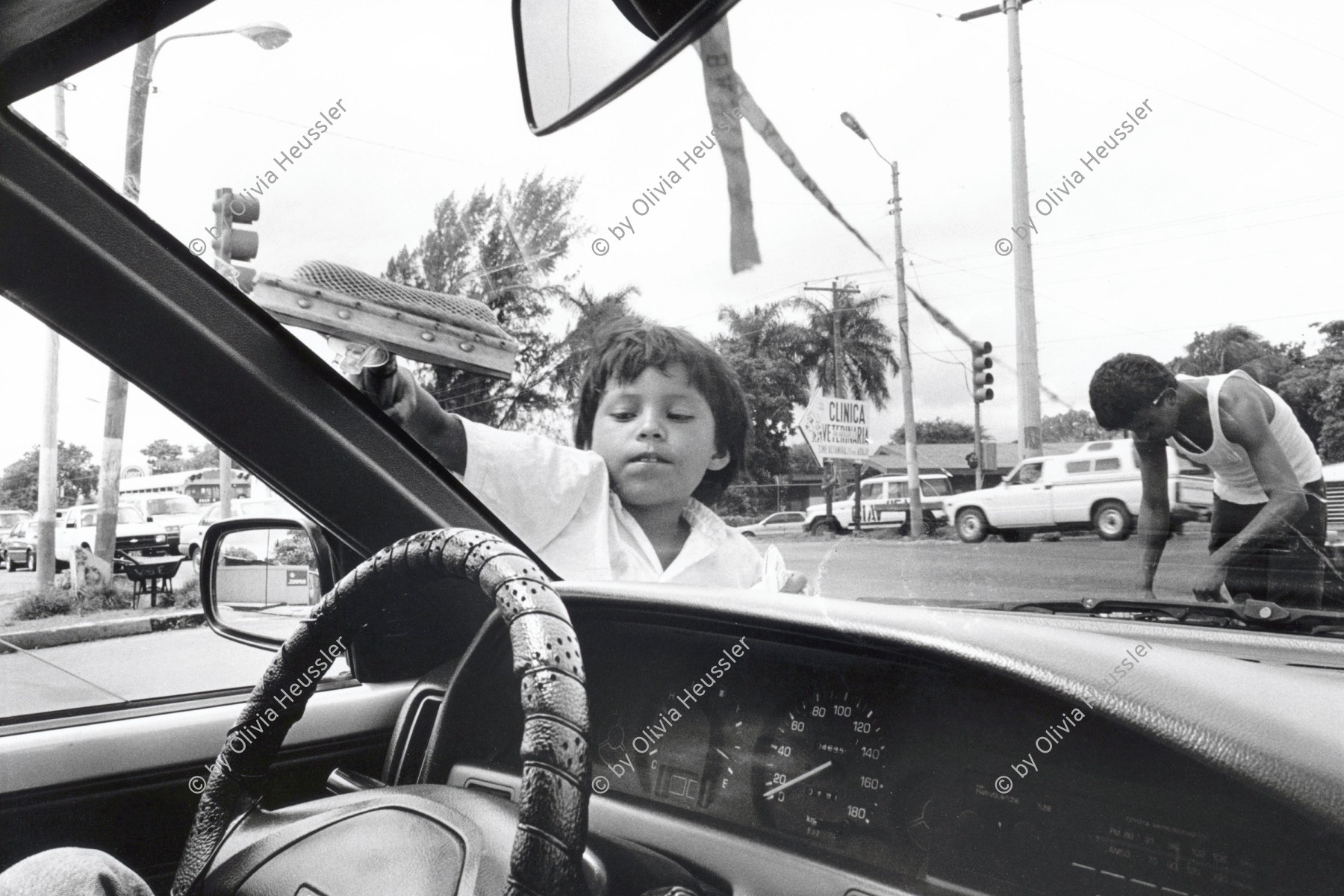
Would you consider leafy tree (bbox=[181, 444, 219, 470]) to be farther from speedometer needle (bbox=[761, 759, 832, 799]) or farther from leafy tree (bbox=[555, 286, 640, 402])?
speedometer needle (bbox=[761, 759, 832, 799])

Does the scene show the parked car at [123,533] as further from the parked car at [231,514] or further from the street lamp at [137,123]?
the street lamp at [137,123]

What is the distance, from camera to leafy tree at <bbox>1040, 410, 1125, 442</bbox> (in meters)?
1.49

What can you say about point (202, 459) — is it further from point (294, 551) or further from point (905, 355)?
point (905, 355)

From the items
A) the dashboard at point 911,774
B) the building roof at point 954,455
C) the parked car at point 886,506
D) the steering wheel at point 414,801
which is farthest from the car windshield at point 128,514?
the building roof at point 954,455

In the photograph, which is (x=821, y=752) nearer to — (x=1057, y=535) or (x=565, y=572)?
(x=1057, y=535)

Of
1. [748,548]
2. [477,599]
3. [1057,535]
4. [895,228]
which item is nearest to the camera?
[1057,535]

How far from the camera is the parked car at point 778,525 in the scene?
6.51 ft

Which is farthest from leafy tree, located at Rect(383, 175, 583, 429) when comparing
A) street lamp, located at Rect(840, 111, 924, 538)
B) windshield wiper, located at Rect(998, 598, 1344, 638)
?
windshield wiper, located at Rect(998, 598, 1344, 638)

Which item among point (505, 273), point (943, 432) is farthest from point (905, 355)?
point (505, 273)

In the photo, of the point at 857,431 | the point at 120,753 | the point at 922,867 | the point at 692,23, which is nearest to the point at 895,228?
the point at 857,431

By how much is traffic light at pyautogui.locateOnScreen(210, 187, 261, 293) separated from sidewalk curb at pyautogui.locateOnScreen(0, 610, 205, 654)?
1016mm

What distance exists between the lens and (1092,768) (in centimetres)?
133

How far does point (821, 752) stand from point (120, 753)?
59.3 inches

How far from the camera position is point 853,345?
1.82 metres
